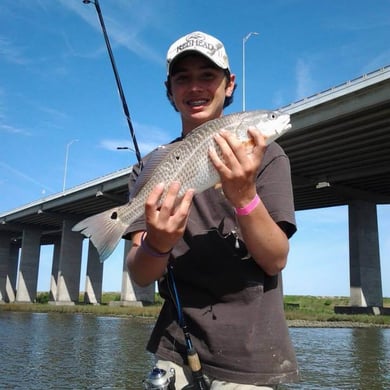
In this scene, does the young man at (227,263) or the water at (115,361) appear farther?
the water at (115,361)

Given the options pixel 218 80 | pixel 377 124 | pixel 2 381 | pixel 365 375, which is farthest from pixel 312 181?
pixel 218 80

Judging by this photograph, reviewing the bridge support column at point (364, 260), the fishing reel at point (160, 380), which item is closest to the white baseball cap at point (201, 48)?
the fishing reel at point (160, 380)

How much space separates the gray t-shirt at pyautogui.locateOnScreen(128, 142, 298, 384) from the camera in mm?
2547

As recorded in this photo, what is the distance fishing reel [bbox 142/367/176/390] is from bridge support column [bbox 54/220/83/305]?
59.5 meters

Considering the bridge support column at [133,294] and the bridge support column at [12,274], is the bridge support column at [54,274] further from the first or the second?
the bridge support column at [133,294]

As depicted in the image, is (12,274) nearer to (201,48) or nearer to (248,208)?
(201,48)

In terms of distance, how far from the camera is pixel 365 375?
11.7 metres

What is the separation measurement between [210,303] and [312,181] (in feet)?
128

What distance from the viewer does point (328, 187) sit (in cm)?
3988

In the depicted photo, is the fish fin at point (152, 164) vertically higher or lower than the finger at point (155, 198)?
higher

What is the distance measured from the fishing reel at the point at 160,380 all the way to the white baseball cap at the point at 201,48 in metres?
1.97

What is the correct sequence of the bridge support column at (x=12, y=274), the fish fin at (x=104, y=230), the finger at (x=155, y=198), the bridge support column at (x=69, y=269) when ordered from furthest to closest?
the bridge support column at (x=12, y=274) → the bridge support column at (x=69, y=269) → the fish fin at (x=104, y=230) → the finger at (x=155, y=198)

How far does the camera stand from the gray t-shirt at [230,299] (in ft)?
8.36

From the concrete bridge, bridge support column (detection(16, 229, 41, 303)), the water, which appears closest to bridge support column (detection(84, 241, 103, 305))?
the concrete bridge
